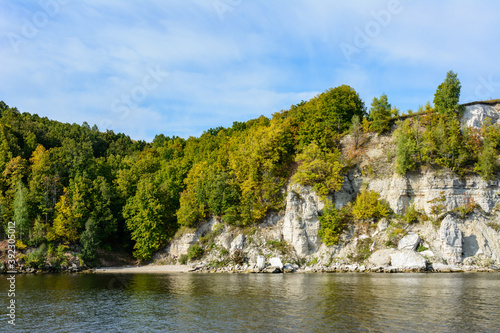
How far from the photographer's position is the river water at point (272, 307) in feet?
90.3

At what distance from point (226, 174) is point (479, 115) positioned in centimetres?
5225

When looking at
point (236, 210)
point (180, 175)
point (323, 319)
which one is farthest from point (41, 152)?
point (323, 319)

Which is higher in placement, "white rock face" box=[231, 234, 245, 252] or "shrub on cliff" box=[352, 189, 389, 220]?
"shrub on cliff" box=[352, 189, 389, 220]

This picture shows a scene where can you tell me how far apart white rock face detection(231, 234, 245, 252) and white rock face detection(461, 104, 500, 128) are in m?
48.5

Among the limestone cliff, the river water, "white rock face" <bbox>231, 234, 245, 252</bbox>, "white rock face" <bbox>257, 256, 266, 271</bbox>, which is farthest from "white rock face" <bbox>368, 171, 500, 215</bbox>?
"white rock face" <bbox>231, 234, 245, 252</bbox>

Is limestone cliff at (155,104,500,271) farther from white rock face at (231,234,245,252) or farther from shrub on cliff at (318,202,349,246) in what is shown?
shrub on cliff at (318,202,349,246)

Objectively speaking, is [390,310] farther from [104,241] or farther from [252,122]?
[252,122]

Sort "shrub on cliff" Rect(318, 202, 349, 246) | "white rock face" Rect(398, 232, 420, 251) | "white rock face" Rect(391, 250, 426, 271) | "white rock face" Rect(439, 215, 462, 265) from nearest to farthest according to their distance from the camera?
1. "white rock face" Rect(391, 250, 426, 271)
2. "white rock face" Rect(439, 215, 462, 265)
3. "white rock face" Rect(398, 232, 420, 251)
4. "shrub on cliff" Rect(318, 202, 349, 246)

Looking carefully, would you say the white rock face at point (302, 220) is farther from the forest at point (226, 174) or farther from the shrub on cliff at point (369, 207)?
the shrub on cliff at point (369, 207)

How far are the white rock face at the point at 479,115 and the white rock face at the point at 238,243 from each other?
48.5m

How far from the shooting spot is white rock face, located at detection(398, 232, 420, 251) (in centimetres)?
6400

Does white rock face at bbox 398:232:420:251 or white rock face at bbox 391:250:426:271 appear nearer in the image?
white rock face at bbox 391:250:426:271

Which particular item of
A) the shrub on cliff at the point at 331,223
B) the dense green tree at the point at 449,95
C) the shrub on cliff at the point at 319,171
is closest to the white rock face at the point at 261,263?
the shrub on cliff at the point at 331,223

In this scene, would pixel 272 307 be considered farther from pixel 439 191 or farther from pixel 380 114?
pixel 380 114
